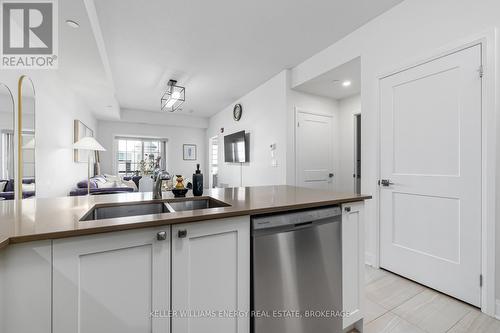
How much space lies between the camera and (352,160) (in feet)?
13.2

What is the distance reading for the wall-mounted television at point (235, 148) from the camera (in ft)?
15.8

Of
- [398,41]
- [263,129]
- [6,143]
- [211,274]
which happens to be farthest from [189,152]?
[211,274]

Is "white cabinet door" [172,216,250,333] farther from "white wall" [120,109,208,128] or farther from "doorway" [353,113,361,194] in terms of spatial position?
"white wall" [120,109,208,128]

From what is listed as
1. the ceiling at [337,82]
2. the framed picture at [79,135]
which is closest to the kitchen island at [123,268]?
the ceiling at [337,82]

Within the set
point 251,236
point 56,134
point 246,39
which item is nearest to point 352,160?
point 246,39

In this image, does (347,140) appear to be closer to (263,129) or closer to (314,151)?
(314,151)

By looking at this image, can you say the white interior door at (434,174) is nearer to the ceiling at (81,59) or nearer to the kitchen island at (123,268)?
the kitchen island at (123,268)

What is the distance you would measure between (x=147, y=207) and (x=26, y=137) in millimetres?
1950

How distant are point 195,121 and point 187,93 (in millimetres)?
2325

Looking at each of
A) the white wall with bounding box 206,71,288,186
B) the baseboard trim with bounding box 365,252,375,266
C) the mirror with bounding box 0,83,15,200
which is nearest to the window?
the white wall with bounding box 206,71,288,186

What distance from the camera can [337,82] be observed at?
3367 mm

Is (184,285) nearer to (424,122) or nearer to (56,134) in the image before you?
(424,122)

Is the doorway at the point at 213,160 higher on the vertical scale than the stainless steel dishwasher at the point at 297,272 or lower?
higher

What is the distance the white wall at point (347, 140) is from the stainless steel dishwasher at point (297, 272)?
2.95 m
